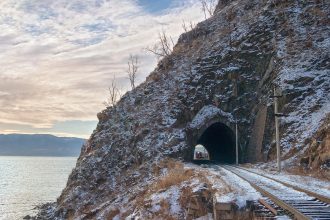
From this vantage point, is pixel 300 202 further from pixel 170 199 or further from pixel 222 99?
pixel 222 99

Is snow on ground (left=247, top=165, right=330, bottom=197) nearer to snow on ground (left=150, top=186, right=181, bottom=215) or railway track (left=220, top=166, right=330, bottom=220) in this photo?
railway track (left=220, top=166, right=330, bottom=220)

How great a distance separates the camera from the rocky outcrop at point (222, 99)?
39.5m

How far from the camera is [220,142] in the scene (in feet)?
199

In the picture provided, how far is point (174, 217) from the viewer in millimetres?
17734

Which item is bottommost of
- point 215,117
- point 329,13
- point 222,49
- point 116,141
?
point 116,141

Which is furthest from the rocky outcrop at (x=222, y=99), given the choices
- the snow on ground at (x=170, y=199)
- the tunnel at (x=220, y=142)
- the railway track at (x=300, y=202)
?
the railway track at (x=300, y=202)

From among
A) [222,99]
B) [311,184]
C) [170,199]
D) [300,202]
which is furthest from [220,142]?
[300,202]

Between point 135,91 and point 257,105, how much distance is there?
18782 mm

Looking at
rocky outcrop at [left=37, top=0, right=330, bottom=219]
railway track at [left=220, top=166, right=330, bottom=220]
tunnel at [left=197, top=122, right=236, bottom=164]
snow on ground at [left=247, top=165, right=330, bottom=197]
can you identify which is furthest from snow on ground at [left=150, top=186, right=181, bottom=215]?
tunnel at [left=197, top=122, right=236, bottom=164]

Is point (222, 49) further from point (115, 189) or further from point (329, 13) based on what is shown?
point (115, 189)

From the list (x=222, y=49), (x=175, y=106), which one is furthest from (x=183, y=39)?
(x=175, y=106)

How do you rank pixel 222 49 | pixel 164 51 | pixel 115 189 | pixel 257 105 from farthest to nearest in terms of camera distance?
pixel 164 51 < pixel 222 49 < pixel 257 105 < pixel 115 189

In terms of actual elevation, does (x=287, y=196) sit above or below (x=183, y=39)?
below

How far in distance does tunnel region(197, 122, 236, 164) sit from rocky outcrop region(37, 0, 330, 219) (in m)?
2.79
